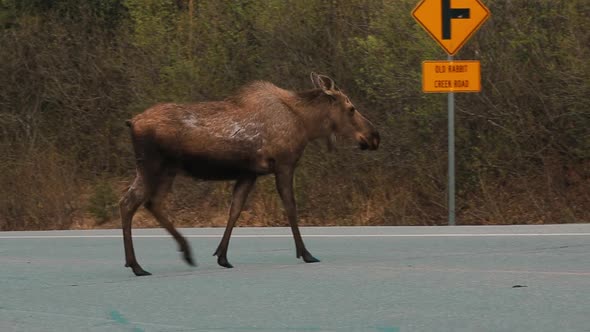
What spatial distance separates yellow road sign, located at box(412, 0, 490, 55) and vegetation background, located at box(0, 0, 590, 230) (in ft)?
6.80

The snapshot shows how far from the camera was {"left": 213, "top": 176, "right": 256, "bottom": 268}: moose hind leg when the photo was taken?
12.4 metres

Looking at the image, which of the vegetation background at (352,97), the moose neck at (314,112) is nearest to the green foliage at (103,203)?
the vegetation background at (352,97)

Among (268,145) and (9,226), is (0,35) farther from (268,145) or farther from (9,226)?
(268,145)

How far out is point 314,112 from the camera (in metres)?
12.9

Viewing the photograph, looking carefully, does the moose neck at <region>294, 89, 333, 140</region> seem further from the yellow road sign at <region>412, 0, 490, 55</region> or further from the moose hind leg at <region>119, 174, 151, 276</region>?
the yellow road sign at <region>412, 0, 490, 55</region>
